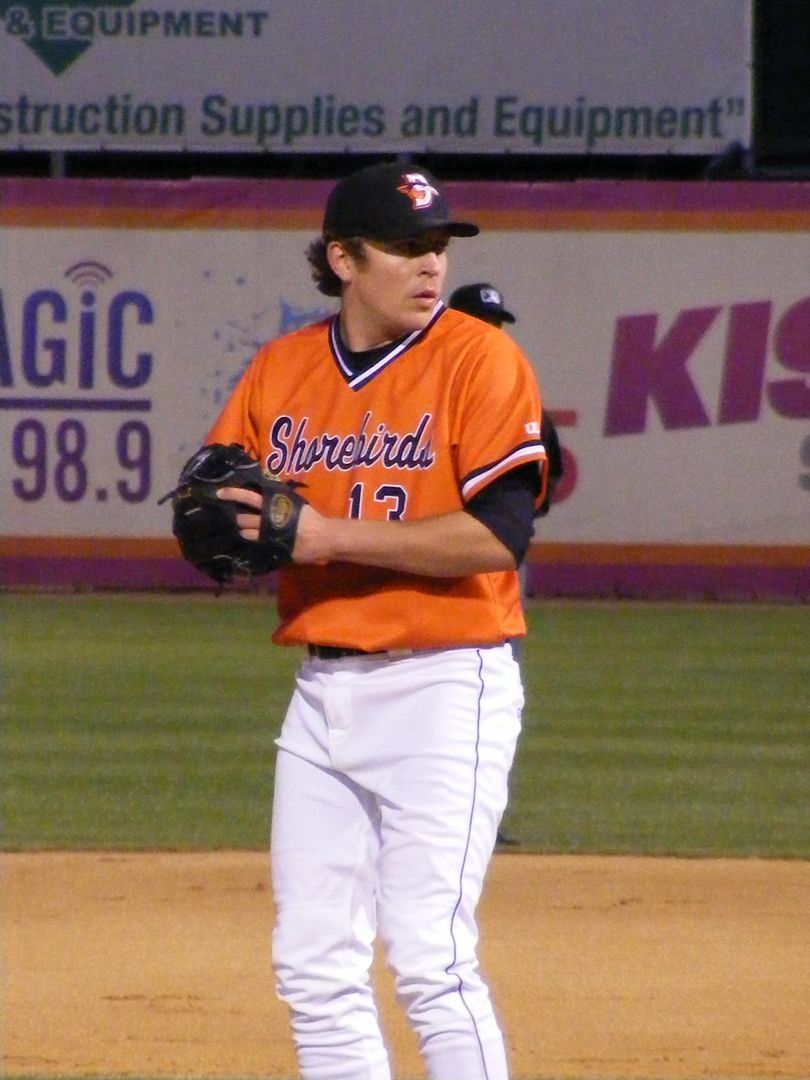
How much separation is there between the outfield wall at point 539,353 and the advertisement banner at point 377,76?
4.93 feet

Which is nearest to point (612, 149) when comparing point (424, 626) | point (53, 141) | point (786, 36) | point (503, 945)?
point (786, 36)

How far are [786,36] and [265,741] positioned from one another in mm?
8779

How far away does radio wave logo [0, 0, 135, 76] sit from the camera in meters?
15.5

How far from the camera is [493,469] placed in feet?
10.3

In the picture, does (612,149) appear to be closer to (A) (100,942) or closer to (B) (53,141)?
(B) (53,141)

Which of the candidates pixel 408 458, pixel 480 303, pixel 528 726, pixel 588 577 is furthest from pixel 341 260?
pixel 588 577

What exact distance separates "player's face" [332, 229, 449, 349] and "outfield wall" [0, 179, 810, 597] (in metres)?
10.4

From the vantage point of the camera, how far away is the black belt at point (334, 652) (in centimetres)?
321

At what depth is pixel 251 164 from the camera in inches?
707

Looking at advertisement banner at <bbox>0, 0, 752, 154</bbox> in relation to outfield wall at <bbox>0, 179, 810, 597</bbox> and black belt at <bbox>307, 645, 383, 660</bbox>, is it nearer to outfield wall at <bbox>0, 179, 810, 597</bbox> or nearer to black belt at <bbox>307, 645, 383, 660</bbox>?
outfield wall at <bbox>0, 179, 810, 597</bbox>

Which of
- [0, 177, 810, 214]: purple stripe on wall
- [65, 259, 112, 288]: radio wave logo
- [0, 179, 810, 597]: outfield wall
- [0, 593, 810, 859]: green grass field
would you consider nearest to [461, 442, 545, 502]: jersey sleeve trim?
[0, 593, 810, 859]: green grass field

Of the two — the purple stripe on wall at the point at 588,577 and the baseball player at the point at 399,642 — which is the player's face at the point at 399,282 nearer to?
the baseball player at the point at 399,642

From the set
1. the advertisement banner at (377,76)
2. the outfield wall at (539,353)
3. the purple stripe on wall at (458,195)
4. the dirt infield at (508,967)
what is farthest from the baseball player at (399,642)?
the advertisement banner at (377,76)

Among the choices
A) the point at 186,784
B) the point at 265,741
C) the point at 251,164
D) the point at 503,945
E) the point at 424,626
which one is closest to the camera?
the point at 424,626
